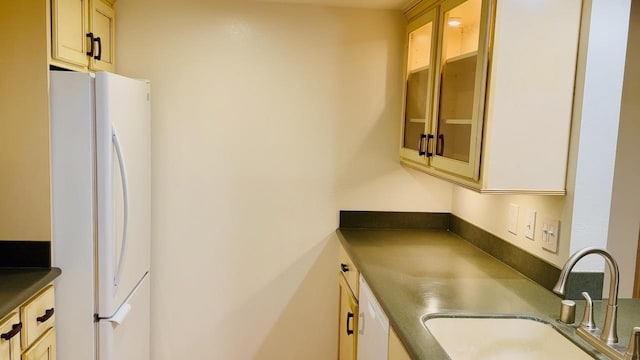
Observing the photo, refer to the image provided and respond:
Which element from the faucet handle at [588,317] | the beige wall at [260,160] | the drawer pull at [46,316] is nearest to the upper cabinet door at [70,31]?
the beige wall at [260,160]

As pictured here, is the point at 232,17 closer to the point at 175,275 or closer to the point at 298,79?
the point at 298,79

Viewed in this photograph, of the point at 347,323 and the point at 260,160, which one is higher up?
the point at 260,160

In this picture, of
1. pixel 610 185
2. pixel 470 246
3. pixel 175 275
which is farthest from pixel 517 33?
pixel 175 275

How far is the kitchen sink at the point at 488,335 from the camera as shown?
1711 millimetres

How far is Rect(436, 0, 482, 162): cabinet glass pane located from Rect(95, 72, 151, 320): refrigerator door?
1.42 meters

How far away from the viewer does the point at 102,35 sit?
2570mm

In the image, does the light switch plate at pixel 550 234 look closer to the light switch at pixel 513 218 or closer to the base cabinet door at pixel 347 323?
the light switch at pixel 513 218

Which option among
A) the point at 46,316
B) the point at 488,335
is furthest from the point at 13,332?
the point at 488,335

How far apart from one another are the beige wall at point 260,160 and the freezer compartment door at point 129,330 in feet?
0.57

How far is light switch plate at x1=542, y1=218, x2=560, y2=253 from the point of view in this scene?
1931 millimetres

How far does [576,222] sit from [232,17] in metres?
2.03

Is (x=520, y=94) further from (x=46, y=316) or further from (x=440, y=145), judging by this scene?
(x=46, y=316)

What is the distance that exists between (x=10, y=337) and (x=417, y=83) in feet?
6.92

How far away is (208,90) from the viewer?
9.43ft
